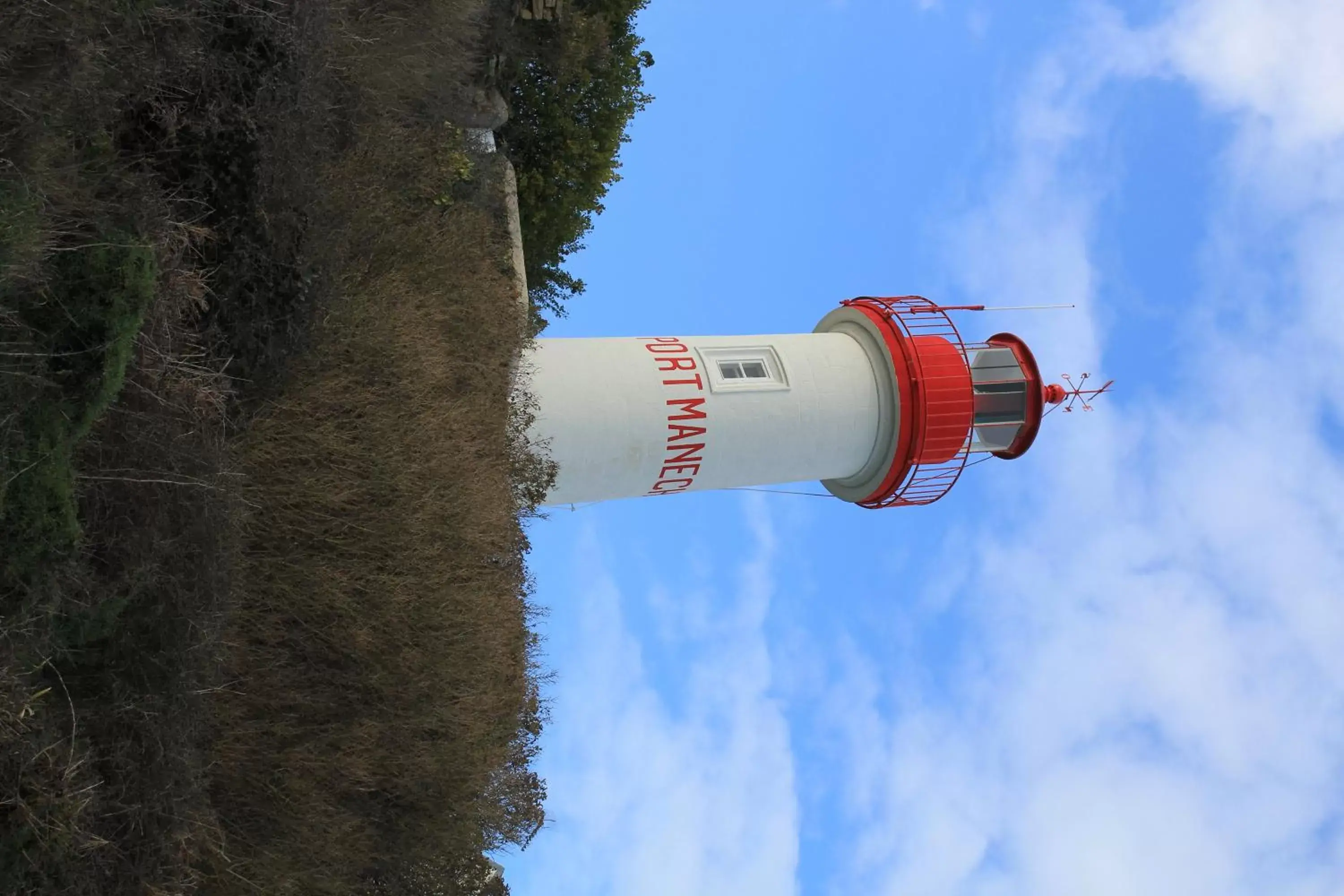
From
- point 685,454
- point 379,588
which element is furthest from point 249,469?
point 685,454

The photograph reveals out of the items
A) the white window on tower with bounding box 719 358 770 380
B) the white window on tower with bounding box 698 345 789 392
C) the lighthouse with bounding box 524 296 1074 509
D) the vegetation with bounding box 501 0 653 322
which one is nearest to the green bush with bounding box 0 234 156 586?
the lighthouse with bounding box 524 296 1074 509

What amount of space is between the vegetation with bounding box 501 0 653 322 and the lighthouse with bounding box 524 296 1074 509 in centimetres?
584

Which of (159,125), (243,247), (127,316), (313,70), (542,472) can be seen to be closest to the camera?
(127,316)

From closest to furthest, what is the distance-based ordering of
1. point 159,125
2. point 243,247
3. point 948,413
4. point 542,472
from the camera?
point 159,125 < point 243,247 < point 542,472 < point 948,413

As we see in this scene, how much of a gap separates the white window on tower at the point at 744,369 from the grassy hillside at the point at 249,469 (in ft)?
7.53

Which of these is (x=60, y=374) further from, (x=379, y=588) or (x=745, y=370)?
(x=745, y=370)

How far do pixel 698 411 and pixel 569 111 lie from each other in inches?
294

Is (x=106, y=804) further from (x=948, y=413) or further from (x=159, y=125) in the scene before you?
(x=948, y=413)

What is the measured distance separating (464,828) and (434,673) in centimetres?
147

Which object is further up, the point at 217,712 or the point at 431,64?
the point at 431,64

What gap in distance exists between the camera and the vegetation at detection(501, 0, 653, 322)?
624 inches

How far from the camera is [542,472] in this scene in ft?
36.9

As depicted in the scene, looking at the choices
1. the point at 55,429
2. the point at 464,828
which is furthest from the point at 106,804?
the point at 464,828

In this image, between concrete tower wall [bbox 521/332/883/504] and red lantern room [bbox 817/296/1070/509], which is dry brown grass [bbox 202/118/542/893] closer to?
concrete tower wall [bbox 521/332/883/504]
